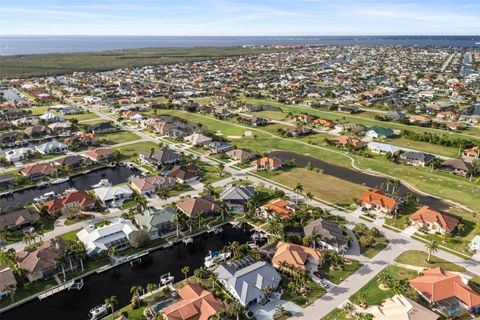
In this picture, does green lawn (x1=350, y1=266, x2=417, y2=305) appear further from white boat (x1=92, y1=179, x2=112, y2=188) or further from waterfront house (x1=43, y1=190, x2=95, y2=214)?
white boat (x1=92, y1=179, x2=112, y2=188)

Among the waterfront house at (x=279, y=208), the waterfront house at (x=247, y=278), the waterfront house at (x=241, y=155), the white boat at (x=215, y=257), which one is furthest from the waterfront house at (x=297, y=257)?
the waterfront house at (x=241, y=155)

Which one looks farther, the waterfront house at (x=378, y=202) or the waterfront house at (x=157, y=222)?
the waterfront house at (x=378, y=202)

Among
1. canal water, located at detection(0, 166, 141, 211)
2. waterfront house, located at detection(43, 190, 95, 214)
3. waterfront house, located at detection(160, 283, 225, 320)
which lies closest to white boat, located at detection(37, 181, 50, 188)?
canal water, located at detection(0, 166, 141, 211)

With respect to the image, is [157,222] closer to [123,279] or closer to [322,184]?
[123,279]

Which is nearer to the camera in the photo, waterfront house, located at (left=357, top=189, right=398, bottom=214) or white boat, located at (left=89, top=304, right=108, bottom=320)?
white boat, located at (left=89, top=304, right=108, bottom=320)

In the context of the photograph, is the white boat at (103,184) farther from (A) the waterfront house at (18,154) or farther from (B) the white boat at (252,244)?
(B) the white boat at (252,244)
